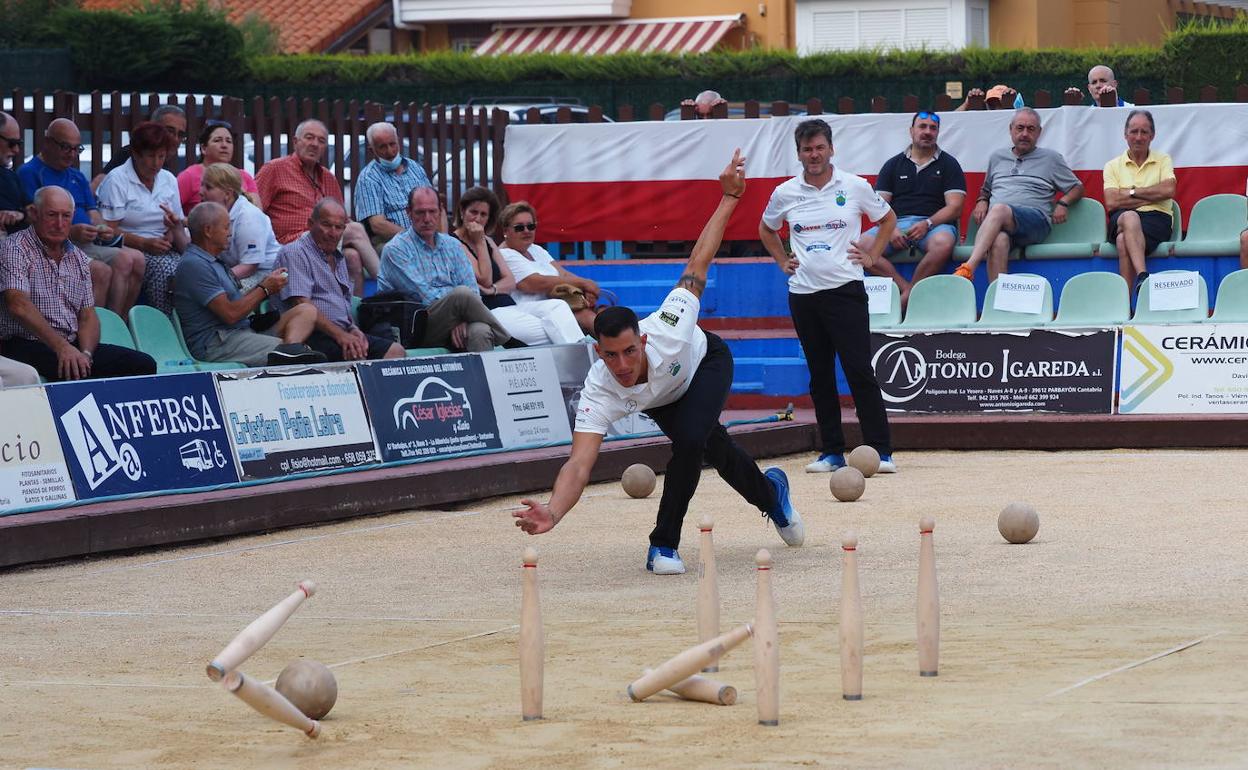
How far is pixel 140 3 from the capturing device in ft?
129

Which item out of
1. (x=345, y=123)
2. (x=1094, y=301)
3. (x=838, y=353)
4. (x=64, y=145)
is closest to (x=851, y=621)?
(x=838, y=353)

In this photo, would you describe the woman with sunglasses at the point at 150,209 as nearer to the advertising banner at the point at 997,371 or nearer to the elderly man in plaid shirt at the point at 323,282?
the elderly man in plaid shirt at the point at 323,282

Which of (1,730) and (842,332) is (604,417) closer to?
(1,730)

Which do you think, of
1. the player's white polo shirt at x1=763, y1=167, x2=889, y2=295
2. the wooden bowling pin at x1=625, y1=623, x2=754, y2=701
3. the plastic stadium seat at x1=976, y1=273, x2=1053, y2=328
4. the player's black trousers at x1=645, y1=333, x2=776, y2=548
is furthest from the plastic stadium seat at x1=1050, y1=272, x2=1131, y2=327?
the wooden bowling pin at x1=625, y1=623, x2=754, y2=701

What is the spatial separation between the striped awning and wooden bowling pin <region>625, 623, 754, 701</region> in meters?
33.0

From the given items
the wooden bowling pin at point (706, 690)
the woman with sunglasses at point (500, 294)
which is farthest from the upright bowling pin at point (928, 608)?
the woman with sunglasses at point (500, 294)

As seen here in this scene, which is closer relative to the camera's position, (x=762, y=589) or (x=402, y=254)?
(x=762, y=589)

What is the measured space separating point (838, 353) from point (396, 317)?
132 inches

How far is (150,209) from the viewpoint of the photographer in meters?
13.3

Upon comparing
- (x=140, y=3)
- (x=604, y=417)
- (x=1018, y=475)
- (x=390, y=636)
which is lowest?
(x=1018, y=475)

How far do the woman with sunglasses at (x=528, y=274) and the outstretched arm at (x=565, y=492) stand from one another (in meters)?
6.44

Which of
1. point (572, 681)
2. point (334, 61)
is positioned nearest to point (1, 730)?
point (572, 681)

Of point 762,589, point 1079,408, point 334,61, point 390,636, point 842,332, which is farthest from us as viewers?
point 334,61

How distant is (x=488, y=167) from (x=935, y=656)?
13.6m
